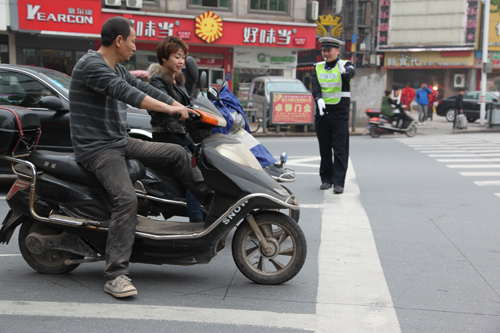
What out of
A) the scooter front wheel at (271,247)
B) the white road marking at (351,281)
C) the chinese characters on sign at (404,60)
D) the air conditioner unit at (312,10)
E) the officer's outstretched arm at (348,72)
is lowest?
the white road marking at (351,281)

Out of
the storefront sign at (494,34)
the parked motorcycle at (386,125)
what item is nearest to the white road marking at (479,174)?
the parked motorcycle at (386,125)

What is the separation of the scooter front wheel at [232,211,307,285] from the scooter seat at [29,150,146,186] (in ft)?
3.01

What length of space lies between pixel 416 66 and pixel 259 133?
2513 centimetres

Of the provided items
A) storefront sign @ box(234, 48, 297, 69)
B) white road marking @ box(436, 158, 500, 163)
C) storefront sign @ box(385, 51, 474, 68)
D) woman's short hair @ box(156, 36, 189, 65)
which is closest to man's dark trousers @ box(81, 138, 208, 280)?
woman's short hair @ box(156, 36, 189, 65)

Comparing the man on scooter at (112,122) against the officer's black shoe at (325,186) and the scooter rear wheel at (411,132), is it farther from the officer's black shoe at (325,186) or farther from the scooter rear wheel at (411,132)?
the scooter rear wheel at (411,132)

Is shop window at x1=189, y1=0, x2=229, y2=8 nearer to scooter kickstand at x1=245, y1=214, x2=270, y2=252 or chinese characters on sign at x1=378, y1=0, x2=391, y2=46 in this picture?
chinese characters on sign at x1=378, y1=0, x2=391, y2=46

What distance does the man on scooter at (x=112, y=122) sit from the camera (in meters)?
3.65

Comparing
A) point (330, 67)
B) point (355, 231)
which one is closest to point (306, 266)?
point (355, 231)

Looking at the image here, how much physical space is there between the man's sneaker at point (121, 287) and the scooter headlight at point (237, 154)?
111cm

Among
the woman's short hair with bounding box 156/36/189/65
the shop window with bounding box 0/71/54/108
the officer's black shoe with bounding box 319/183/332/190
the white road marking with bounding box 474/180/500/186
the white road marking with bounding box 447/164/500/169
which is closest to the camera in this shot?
the woman's short hair with bounding box 156/36/189/65

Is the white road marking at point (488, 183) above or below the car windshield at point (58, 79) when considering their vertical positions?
below

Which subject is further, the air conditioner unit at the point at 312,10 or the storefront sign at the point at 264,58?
the air conditioner unit at the point at 312,10

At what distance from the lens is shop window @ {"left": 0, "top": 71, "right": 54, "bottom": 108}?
702 cm

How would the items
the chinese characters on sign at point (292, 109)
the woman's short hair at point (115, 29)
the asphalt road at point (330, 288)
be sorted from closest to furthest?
the asphalt road at point (330, 288) < the woman's short hair at point (115, 29) < the chinese characters on sign at point (292, 109)
